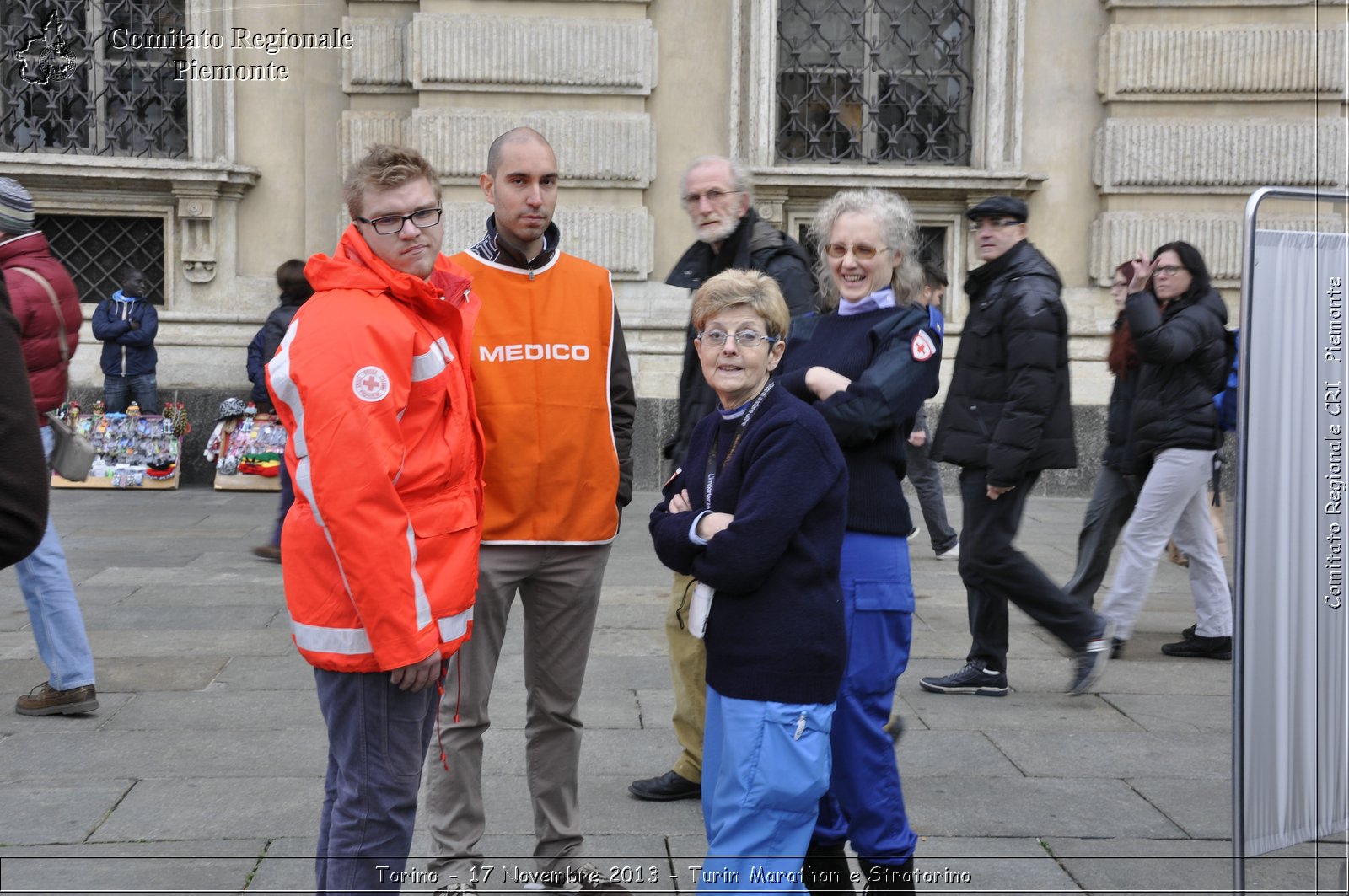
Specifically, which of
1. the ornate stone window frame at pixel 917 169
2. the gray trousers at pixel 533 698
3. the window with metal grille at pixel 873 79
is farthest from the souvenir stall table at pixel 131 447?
the gray trousers at pixel 533 698

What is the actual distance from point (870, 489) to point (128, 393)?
9.09m

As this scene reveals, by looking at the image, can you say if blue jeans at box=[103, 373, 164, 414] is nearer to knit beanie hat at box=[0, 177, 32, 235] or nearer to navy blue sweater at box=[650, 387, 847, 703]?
knit beanie hat at box=[0, 177, 32, 235]

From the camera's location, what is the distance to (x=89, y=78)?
37.4ft

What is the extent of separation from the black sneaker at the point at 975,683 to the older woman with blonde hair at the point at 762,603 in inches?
106

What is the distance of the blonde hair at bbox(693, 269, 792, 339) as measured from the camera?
294 cm

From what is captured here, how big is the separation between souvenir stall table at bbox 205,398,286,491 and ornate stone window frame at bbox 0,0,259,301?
1285 millimetres

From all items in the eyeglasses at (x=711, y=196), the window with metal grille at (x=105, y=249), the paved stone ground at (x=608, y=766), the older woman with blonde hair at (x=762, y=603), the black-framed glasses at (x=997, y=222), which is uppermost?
the window with metal grille at (x=105, y=249)

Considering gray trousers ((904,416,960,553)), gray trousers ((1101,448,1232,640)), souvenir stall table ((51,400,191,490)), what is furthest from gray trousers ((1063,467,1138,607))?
souvenir stall table ((51,400,191,490))

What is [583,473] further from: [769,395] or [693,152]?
[693,152]

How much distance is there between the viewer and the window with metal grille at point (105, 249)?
37.6 ft

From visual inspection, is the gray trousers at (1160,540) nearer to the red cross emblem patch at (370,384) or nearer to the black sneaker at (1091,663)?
the black sneaker at (1091,663)

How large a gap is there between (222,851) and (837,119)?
30.0 feet

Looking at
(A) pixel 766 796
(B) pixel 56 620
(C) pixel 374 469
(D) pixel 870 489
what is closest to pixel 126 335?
(B) pixel 56 620

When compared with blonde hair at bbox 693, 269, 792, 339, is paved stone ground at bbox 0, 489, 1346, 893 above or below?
below
